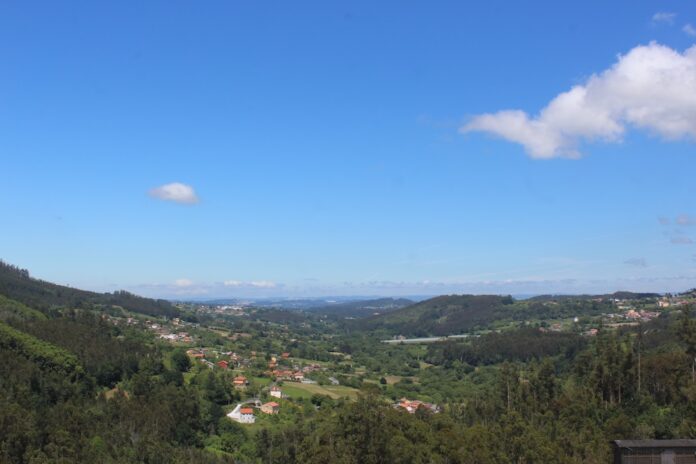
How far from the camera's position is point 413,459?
120 feet

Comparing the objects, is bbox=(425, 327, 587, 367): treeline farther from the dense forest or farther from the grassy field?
the grassy field

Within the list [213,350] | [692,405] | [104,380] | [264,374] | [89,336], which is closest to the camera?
[692,405]

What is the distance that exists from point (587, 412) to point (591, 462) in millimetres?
14406

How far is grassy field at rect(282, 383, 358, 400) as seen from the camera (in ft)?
312

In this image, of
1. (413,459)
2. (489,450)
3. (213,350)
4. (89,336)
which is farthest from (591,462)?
(213,350)

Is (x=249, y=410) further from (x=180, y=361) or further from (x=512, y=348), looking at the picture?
(x=512, y=348)

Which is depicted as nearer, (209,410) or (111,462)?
Answer: (111,462)

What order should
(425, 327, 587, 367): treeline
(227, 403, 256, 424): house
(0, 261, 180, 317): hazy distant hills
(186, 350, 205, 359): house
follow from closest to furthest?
(227, 403, 256, 424): house
(186, 350, 205, 359): house
(425, 327, 587, 367): treeline
(0, 261, 180, 317): hazy distant hills

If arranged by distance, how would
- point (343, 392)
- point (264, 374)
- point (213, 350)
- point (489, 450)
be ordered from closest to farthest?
point (489, 450) < point (343, 392) < point (264, 374) < point (213, 350)

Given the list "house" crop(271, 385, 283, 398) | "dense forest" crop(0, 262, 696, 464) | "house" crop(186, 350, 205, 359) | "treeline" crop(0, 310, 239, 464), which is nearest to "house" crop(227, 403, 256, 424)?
"dense forest" crop(0, 262, 696, 464)

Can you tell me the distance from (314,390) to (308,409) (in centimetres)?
1974

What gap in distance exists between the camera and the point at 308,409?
81.6m

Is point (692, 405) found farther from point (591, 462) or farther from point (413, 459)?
point (413, 459)

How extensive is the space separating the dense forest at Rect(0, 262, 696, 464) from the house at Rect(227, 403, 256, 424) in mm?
1936
